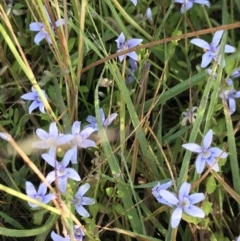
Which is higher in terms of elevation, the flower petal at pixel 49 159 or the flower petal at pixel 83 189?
the flower petal at pixel 49 159

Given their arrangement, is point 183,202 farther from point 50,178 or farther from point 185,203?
point 50,178

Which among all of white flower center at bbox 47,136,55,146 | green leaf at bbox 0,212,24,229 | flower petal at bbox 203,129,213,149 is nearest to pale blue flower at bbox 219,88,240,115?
flower petal at bbox 203,129,213,149

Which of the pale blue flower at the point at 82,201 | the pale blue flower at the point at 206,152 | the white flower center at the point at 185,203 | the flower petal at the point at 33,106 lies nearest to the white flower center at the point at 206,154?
the pale blue flower at the point at 206,152

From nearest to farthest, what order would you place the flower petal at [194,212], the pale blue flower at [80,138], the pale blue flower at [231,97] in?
the flower petal at [194,212], the pale blue flower at [80,138], the pale blue flower at [231,97]

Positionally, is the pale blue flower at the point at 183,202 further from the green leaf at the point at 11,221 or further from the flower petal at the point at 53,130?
the green leaf at the point at 11,221

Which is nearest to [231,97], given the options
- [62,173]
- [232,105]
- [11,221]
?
[232,105]

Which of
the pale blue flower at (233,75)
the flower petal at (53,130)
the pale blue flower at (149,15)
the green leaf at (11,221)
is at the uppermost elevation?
the pale blue flower at (149,15)
